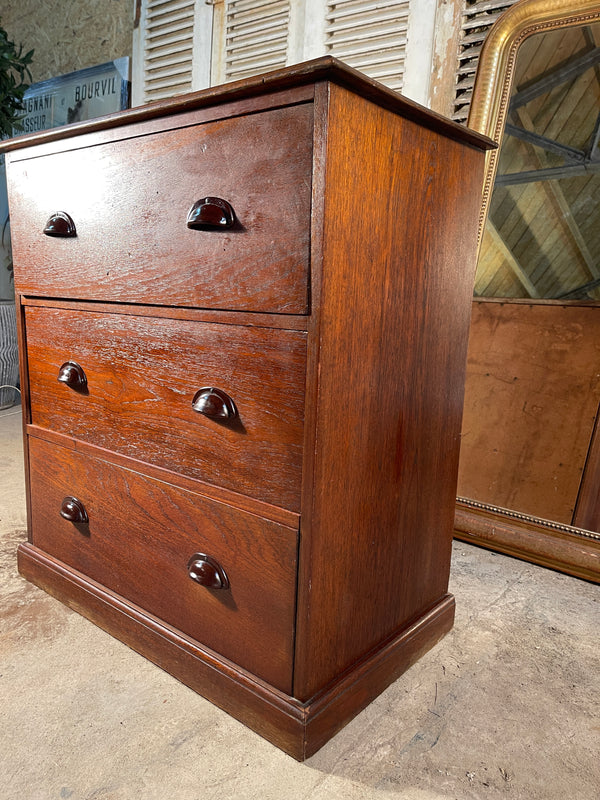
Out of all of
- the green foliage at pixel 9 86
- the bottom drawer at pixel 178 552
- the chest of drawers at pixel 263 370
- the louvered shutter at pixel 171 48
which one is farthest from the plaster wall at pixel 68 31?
the bottom drawer at pixel 178 552

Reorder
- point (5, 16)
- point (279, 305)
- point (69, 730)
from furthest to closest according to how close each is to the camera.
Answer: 1. point (5, 16)
2. point (69, 730)
3. point (279, 305)

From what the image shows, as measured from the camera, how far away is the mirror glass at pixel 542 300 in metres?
1.57

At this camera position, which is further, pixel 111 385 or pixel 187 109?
pixel 111 385

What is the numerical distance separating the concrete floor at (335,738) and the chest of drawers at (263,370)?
0.05 metres

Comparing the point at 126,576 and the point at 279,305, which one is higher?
the point at 279,305

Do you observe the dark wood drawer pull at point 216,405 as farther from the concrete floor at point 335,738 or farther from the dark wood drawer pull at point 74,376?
the concrete floor at point 335,738

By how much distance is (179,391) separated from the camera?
1.03 meters

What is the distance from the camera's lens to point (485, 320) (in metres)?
1.78

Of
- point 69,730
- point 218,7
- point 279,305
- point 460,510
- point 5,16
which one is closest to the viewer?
point 279,305

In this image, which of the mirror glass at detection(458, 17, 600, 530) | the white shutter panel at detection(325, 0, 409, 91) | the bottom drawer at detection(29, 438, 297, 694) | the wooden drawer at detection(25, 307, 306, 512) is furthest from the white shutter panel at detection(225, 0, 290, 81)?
the bottom drawer at detection(29, 438, 297, 694)

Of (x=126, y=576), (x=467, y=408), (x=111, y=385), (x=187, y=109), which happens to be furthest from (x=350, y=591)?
(x=467, y=408)

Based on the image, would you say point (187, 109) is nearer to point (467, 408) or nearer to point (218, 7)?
point (467, 408)

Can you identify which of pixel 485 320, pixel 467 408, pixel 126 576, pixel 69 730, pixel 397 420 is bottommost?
pixel 69 730

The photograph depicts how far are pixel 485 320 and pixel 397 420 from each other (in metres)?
0.88
